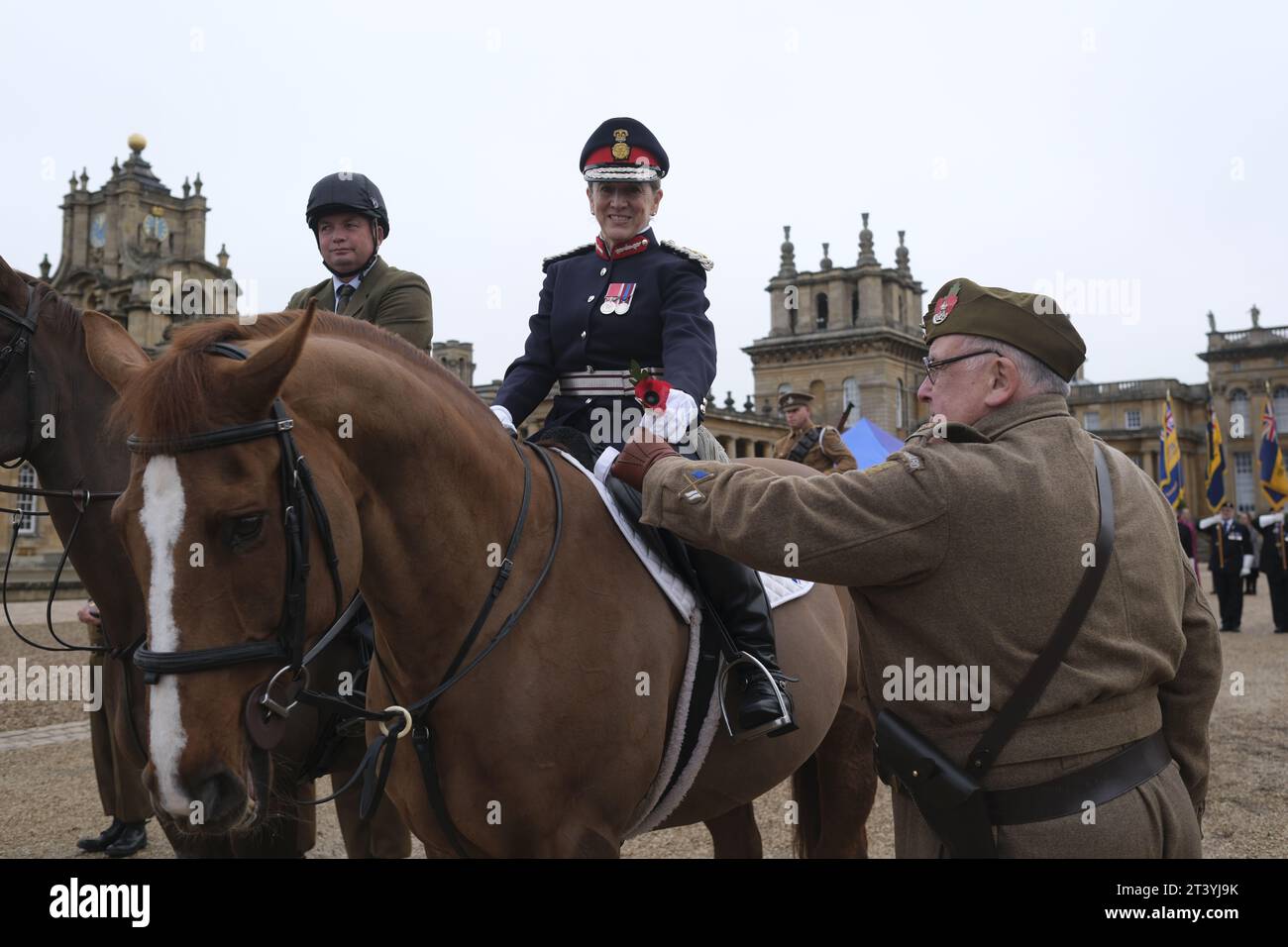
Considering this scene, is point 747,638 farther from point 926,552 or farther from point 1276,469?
point 1276,469

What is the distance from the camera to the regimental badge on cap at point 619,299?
4180 millimetres

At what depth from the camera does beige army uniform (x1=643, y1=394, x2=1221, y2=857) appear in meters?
2.48

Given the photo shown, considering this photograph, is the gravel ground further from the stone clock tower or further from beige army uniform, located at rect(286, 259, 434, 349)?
the stone clock tower

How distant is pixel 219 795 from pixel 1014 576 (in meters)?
1.90

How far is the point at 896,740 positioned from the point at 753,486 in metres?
0.77

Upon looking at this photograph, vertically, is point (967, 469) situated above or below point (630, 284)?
below

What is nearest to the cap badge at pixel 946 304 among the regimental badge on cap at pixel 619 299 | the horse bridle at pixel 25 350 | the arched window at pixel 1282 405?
the regimental badge on cap at pixel 619 299

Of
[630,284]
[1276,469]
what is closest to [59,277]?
[1276,469]

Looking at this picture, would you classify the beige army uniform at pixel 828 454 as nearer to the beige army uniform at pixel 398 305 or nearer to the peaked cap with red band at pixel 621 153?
the beige army uniform at pixel 398 305

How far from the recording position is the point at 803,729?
153 inches

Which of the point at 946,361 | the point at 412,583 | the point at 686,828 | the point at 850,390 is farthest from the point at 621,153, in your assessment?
the point at 850,390

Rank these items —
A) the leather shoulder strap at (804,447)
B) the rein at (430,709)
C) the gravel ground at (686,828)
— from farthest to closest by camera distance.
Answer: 1. the leather shoulder strap at (804,447)
2. the gravel ground at (686,828)
3. the rein at (430,709)

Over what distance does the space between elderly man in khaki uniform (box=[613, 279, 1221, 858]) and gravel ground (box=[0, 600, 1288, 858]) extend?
3.70m

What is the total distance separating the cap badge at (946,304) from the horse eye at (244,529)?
1834 millimetres
